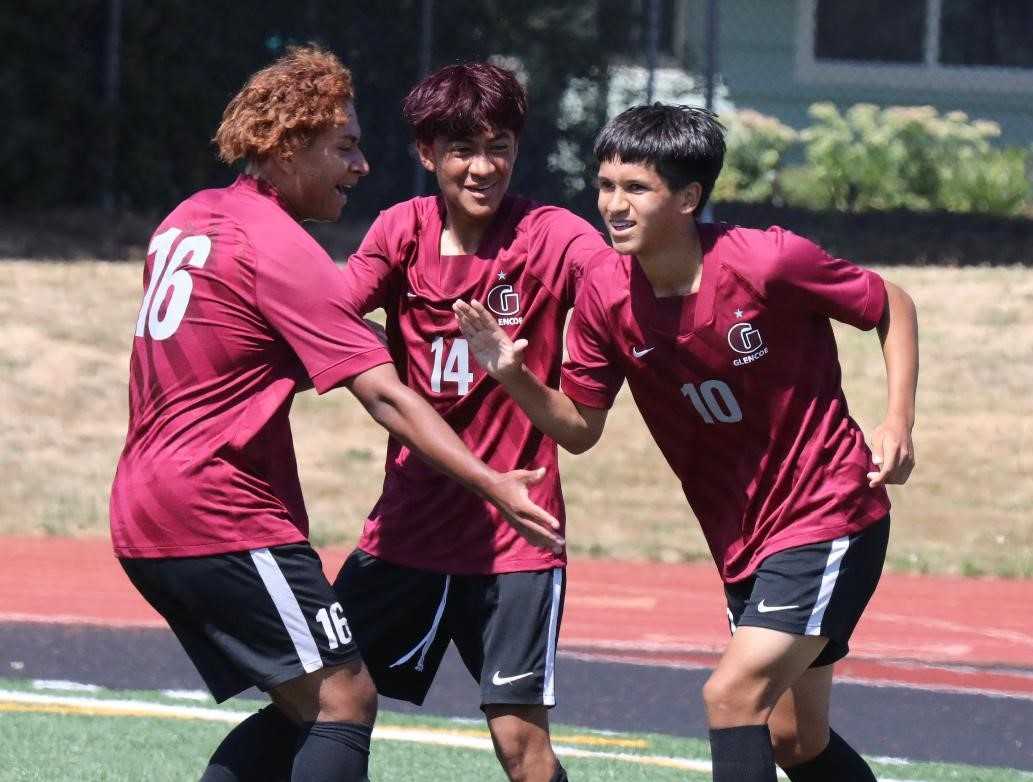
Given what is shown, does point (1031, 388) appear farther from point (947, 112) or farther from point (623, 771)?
point (623, 771)

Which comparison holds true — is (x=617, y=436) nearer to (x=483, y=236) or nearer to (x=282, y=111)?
(x=483, y=236)

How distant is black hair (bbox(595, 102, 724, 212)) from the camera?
4773 millimetres

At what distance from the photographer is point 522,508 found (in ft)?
14.3

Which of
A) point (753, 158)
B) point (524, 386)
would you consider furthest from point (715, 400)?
point (753, 158)

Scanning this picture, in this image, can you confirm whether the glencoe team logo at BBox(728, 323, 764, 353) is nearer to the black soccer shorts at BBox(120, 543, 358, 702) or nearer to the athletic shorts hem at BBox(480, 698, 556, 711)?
the athletic shorts hem at BBox(480, 698, 556, 711)

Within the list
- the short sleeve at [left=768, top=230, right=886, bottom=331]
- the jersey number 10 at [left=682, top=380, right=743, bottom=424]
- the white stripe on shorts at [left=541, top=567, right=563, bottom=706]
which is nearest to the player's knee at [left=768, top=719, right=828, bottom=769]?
the white stripe on shorts at [left=541, top=567, right=563, bottom=706]

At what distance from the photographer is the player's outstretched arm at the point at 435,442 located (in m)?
4.30

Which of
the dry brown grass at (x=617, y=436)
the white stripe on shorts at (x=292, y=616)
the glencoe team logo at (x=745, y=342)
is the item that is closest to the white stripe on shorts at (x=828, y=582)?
the glencoe team logo at (x=745, y=342)

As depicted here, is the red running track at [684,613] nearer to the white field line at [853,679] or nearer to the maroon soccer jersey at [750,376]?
the white field line at [853,679]

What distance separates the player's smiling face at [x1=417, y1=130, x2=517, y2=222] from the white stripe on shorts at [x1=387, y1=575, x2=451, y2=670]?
3.32 ft

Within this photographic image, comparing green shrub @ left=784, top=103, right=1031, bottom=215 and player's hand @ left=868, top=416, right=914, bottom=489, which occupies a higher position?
Result: player's hand @ left=868, top=416, right=914, bottom=489

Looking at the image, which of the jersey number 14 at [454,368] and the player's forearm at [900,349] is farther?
the jersey number 14 at [454,368]

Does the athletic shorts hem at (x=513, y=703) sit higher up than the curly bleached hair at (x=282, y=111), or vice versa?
the curly bleached hair at (x=282, y=111)

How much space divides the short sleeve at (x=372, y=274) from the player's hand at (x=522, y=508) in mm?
942
